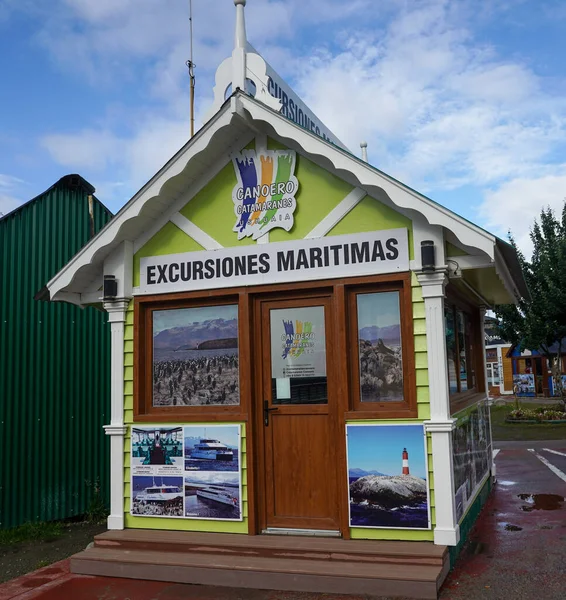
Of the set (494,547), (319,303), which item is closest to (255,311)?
(319,303)

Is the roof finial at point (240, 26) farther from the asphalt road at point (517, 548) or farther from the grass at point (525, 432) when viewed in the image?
the grass at point (525, 432)

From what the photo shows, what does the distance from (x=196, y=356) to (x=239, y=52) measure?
3148 mm

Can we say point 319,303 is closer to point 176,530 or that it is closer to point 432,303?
point 432,303

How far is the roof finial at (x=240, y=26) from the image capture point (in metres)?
6.35

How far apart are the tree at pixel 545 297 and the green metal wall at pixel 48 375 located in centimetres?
1661

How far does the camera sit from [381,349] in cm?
565

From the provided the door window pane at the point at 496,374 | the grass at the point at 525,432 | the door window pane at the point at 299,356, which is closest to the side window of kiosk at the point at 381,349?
the door window pane at the point at 299,356

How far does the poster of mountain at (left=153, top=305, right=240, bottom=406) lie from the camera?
6160 mm

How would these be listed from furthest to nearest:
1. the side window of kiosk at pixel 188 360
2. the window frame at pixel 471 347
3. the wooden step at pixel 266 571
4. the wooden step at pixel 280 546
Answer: the window frame at pixel 471 347, the side window of kiosk at pixel 188 360, the wooden step at pixel 280 546, the wooden step at pixel 266 571

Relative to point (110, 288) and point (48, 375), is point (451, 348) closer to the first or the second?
point (110, 288)

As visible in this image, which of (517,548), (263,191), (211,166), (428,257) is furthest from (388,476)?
(211,166)

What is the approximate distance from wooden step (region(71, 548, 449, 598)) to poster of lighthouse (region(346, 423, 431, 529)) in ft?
1.47

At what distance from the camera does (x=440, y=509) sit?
520cm

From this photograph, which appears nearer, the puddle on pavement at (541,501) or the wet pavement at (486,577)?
the wet pavement at (486,577)
